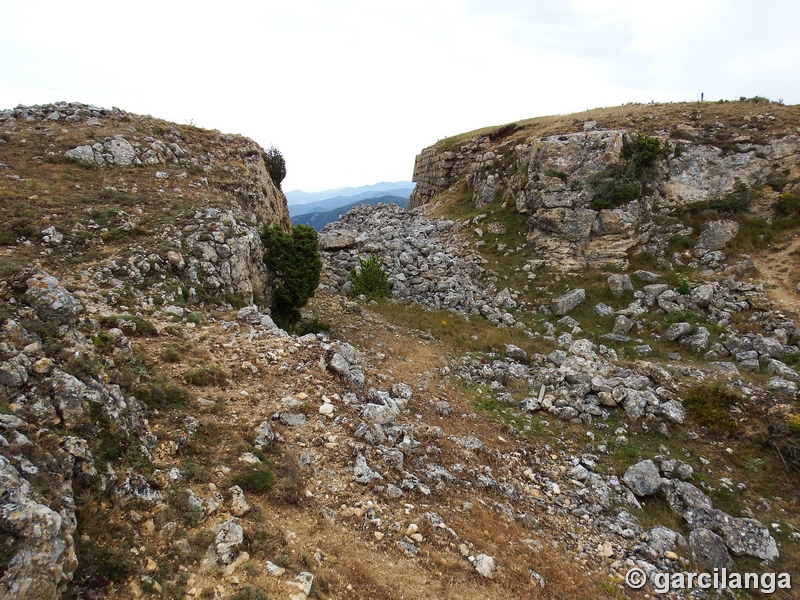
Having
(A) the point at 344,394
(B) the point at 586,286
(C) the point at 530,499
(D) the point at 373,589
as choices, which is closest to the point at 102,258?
(A) the point at 344,394

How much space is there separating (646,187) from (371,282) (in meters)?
18.2

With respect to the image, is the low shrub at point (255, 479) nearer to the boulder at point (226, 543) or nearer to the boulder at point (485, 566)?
the boulder at point (226, 543)

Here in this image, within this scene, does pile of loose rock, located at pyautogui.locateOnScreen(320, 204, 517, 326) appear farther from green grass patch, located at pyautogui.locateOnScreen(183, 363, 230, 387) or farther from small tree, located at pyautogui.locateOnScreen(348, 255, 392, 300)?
green grass patch, located at pyautogui.locateOnScreen(183, 363, 230, 387)

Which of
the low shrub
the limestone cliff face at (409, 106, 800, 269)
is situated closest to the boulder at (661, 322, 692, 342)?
the limestone cliff face at (409, 106, 800, 269)

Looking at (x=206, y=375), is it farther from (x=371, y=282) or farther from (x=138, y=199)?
(x=371, y=282)

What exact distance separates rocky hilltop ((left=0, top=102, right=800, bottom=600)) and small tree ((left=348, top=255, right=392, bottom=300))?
0.77 meters

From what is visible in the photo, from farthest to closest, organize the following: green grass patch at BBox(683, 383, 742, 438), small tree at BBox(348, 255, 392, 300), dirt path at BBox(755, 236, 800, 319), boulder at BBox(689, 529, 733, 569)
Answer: small tree at BBox(348, 255, 392, 300)
dirt path at BBox(755, 236, 800, 319)
green grass patch at BBox(683, 383, 742, 438)
boulder at BBox(689, 529, 733, 569)

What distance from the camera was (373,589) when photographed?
19.6 feet

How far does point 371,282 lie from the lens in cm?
2461

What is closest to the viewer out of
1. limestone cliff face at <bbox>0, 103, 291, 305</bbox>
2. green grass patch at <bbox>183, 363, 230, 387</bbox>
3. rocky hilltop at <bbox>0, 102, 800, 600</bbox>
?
rocky hilltop at <bbox>0, 102, 800, 600</bbox>

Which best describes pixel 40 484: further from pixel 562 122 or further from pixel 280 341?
pixel 562 122

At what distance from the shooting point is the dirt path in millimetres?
18719

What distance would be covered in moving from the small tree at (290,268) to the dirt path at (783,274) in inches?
854

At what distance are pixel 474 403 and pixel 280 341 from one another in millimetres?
6745
